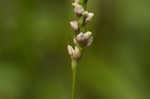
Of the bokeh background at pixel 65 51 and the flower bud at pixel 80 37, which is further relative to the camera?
the bokeh background at pixel 65 51

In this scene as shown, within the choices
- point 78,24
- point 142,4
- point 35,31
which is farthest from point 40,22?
point 78,24

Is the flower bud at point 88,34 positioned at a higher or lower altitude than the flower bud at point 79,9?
lower

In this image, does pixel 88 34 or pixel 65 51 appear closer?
pixel 88 34

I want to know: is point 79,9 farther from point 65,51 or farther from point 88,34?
point 65,51

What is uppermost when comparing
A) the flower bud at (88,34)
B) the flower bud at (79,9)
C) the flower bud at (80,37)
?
the flower bud at (79,9)

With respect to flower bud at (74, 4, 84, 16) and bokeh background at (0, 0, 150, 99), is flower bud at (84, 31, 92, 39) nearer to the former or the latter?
flower bud at (74, 4, 84, 16)

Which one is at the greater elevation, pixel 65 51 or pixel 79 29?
pixel 65 51

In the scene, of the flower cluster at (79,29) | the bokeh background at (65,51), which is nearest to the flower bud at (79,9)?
the flower cluster at (79,29)

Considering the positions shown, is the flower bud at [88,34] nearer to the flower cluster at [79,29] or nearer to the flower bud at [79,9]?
the flower cluster at [79,29]

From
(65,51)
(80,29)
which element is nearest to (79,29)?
(80,29)
